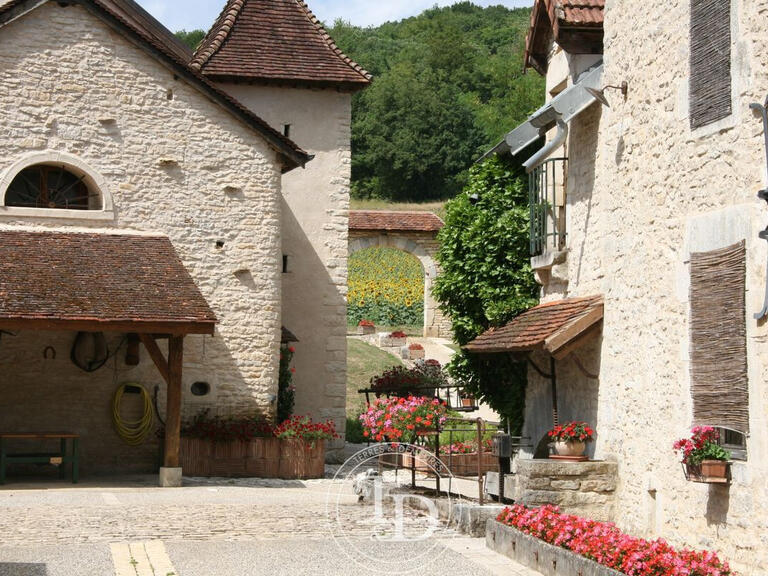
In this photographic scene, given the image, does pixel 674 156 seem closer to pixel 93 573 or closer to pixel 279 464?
pixel 93 573

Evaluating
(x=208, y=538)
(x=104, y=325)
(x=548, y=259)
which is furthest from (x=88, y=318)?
(x=548, y=259)

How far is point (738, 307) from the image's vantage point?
25.9 ft

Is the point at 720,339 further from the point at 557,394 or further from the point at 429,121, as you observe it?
the point at 429,121

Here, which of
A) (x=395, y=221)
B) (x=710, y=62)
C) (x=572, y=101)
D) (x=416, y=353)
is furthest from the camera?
(x=395, y=221)

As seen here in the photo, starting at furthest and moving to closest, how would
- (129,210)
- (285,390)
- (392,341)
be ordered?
(392,341)
(285,390)
(129,210)

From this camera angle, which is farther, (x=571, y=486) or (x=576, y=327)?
(x=576, y=327)

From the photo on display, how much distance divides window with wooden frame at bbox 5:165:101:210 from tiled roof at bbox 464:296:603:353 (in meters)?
6.52

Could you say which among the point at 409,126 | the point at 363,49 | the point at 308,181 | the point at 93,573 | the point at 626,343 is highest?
the point at 363,49

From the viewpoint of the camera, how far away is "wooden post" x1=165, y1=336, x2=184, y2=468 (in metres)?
14.6

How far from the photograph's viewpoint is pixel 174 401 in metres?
14.8

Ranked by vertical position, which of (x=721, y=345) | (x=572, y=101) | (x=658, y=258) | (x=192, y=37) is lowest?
(x=721, y=345)

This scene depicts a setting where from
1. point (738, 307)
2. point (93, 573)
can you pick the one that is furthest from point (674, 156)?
point (93, 573)

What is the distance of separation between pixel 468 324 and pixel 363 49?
63.1 meters

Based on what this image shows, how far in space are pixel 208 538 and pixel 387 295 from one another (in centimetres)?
2775
